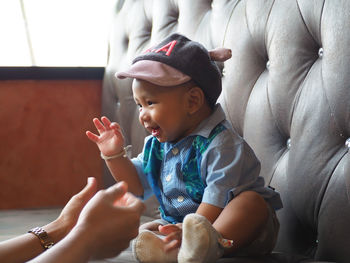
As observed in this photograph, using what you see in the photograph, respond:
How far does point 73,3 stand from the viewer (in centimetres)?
288

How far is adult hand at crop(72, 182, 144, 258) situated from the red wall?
5.37 ft

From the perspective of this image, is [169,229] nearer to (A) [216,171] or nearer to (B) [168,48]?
(A) [216,171]

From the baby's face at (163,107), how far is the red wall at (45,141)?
124cm

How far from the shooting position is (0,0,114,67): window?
9.25ft

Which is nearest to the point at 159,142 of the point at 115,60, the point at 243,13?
the point at 243,13

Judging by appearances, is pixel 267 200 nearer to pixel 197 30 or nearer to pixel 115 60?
pixel 197 30

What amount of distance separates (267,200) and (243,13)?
552 millimetres

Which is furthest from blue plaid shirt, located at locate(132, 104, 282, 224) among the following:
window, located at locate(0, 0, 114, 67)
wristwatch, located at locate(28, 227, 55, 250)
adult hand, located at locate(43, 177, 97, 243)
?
window, located at locate(0, 0, 114, 67)

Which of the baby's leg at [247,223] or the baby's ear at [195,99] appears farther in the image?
the baby's ear at [195,99]

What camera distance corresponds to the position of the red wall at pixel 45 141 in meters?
2.31

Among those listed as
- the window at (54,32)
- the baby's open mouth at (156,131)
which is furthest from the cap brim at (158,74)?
the window at (54,32)

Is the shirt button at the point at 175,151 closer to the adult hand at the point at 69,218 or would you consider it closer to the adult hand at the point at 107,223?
the adult hand at the point at 69,218

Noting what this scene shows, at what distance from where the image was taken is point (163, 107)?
1189mm

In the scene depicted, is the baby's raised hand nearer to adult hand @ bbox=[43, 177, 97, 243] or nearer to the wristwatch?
adult hand @ bbox=[43, 177, 97, 243]
